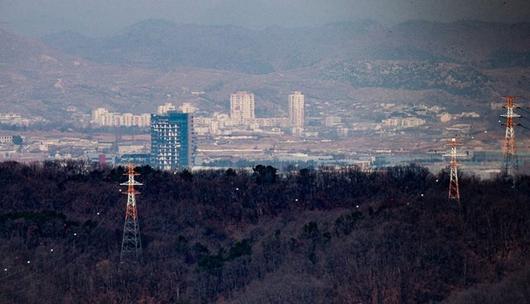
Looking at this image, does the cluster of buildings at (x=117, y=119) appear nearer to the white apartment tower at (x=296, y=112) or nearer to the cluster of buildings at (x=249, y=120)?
the cluster of buildings at (x=249, y=120)

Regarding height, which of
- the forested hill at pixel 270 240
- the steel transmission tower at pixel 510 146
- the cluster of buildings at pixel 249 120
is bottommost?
the forested hill at pixel 270 240

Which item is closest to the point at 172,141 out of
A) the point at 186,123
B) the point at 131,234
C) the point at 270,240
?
the point at 186,123

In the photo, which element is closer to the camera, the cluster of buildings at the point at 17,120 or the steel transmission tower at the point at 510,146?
the steel transmission tower at the point at 510,146

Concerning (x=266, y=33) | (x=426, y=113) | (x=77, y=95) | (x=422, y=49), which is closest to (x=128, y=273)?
(x=426, y=113)

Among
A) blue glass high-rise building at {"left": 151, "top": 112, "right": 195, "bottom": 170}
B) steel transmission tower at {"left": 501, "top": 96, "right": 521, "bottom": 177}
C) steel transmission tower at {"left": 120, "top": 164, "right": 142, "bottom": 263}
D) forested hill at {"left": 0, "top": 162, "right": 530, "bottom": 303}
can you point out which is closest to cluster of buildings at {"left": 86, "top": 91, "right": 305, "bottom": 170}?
blue glass high-rise building at {"left": 151, "top": 112, "right": 195, "bottom": 170}

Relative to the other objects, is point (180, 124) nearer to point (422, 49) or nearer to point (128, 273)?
point (422, 49)

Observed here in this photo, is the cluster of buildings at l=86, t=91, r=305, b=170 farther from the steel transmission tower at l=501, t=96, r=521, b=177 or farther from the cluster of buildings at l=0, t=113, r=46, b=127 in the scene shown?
Answer: the steel transmission tower at l=501, t=96, r=521, b=177

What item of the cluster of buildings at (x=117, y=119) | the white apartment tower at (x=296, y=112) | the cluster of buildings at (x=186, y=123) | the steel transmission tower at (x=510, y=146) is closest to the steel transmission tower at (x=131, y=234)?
the steel transmission tower at (x=510, y=146)
